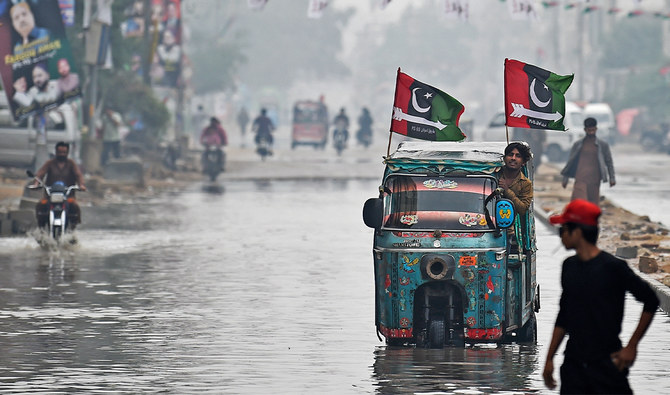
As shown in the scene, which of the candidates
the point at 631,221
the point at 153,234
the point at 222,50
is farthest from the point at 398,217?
the point at 222,50

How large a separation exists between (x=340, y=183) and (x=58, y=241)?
18.6 m

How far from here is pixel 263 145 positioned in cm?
5216

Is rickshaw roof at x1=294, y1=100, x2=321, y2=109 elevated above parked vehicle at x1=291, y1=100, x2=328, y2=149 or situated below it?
above

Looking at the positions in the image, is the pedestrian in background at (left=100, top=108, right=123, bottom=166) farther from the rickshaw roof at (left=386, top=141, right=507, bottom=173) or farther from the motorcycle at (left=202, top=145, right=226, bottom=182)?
the rickshaw roof at (left=386, top=141, right=507, bottom=173)

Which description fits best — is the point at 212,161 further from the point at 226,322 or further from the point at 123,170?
the point at 226,322

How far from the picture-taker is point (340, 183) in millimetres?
→ 38938

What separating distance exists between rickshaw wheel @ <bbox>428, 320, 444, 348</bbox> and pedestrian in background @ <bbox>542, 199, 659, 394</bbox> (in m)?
4.56

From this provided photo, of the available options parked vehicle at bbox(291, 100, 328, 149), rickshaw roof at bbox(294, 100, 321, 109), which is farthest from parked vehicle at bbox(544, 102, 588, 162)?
rickshaw roof at bbox(294, 100, 321, 109)

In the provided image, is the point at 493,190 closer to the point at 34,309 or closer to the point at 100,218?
the point at 34,309

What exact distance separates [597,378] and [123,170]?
3009 centimetres

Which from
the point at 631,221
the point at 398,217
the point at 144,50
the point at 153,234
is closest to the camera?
the point at 398,217

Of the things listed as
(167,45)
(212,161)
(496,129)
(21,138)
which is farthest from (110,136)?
(496,129)

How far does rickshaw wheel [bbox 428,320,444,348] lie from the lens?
11.8 metres

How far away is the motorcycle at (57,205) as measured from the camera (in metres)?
20.5
